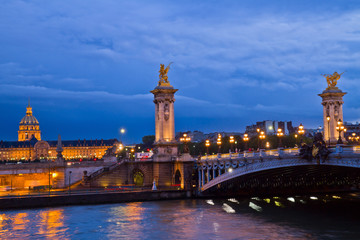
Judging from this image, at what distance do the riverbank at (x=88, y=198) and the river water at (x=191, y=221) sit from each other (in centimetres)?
182

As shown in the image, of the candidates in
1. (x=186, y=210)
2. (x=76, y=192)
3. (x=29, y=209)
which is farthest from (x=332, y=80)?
(x=29, y=209)

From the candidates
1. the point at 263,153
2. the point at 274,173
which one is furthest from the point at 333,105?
the point at 263,153

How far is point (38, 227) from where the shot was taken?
41.8 metres

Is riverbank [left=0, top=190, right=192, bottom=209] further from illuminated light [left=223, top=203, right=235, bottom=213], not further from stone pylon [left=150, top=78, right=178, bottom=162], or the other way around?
illuminated light [left=223, top=203, right=235, bottom=213]

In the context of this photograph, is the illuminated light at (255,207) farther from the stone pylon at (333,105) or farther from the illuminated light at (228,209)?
the stone pylon at (333,105)

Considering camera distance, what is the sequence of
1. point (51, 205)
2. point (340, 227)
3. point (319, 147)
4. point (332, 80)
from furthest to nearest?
point (332, 80), point (51, 205), point (340, 227), point (319, 147)

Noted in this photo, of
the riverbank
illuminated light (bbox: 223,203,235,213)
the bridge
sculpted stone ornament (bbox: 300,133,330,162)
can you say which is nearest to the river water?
illuminated light (bbox: 223,203,235,213)

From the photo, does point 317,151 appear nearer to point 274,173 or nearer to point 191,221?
point 191,221

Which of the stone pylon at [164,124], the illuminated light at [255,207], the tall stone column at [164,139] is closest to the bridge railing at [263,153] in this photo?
the illuminated light at [255,207]

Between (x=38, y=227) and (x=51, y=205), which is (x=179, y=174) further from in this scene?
(x=38, y=227)

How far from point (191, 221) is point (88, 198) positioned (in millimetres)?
17399

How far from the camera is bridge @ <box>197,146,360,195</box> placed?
1654 inches

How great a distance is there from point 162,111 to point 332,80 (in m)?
25.3

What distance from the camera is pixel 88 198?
2263 inches
